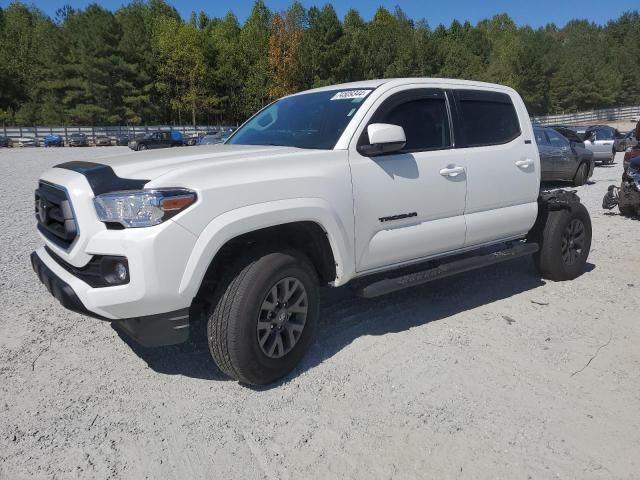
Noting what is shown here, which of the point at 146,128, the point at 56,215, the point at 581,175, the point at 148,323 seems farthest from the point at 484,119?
the point at 146,128

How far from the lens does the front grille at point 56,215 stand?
3152 millimetres

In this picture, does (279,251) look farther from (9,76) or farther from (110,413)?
(9,76)

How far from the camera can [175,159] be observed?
344 centimetres

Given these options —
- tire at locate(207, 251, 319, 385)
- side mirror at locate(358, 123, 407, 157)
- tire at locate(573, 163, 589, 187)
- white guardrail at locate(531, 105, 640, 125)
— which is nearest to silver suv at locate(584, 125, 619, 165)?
tire at locate(573, 163, 589, 187)

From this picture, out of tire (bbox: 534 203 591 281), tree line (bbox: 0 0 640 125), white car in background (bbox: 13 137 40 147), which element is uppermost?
tree line (bbox: 0 0 640 125)

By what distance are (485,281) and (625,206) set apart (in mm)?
4929

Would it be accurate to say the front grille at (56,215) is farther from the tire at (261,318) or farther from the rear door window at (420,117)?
the rear door window at (420,117)

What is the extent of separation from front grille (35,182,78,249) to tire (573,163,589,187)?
13.5 metres

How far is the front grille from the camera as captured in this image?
3.15 m

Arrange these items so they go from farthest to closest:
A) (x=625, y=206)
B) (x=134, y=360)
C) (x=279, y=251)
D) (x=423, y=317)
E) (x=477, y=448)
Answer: (x=625, y=206) < (x=423, y=317) < (x=134, y=360) < (x=279, y=251) < (x=477, y=448)

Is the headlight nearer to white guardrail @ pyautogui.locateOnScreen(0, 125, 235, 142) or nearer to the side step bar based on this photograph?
the side step bar

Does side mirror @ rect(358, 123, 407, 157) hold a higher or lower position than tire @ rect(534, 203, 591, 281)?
higher

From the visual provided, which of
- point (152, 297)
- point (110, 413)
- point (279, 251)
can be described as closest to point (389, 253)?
point (279, 251)

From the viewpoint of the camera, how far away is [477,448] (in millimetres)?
2832
